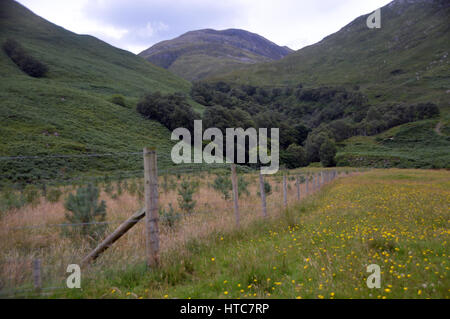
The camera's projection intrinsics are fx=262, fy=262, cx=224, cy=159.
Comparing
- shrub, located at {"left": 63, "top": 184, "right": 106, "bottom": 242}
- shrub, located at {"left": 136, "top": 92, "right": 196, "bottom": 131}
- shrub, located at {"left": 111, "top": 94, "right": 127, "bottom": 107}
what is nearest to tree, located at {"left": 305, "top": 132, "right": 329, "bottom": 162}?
shrub, located at {"left": 136, "top": 92, "right": 196, "bottom": 131}

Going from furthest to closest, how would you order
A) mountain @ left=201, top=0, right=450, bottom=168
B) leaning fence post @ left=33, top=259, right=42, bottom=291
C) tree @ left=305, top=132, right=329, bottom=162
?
tree @ left=305, top=132, right=329, bottom=162 → mountain @ left=201, top=0, right=450, bottom=168 → leaning fence post @ left=33, top=259, right=42, bottom=291

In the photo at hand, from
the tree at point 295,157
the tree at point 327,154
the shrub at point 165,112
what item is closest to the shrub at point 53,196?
the shrub at point 165,112

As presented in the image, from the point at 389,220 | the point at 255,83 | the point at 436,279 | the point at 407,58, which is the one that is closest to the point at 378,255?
the point at 436,279

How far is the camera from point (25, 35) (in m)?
105

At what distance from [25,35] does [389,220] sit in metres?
138

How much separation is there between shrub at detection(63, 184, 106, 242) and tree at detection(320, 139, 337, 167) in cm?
8206

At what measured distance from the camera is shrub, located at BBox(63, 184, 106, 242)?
655cm

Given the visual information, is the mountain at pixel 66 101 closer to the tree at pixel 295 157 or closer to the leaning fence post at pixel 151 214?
the leaning fence post at pixel 151 214

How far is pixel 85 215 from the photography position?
7000 millimetres

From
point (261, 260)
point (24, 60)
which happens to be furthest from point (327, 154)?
point (24, 60)

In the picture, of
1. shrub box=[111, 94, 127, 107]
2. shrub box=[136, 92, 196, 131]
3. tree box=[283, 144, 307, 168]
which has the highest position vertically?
shrub box=[111, 94, 127, 107]

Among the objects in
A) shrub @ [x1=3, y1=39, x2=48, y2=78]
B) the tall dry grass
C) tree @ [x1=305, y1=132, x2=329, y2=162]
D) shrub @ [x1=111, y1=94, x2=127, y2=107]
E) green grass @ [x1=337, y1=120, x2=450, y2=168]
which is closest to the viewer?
the tall dry grass

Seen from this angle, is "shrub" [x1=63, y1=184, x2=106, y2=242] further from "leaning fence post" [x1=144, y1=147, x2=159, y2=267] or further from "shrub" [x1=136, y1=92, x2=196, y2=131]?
"shrub" [x1=136, y1=92, x2=196, y2=131]

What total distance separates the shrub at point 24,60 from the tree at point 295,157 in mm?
80368
